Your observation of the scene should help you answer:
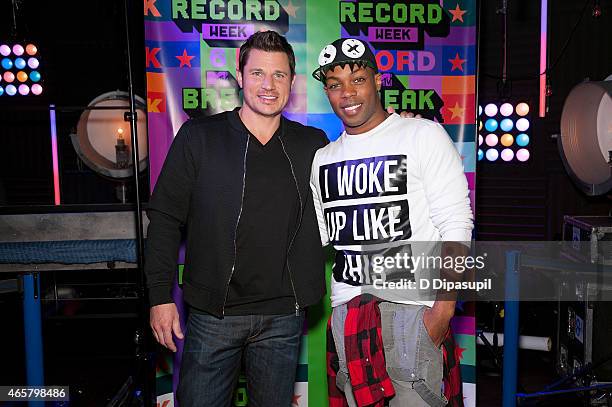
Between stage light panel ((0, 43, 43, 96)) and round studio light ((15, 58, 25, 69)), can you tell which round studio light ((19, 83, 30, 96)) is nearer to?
stage light panel ((0, 43, 43, 96))

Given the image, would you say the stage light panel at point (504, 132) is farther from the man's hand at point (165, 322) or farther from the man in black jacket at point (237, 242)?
the man's hand at point (165, 322)

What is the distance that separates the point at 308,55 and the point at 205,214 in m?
1.54

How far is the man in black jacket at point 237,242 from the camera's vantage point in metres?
2.22

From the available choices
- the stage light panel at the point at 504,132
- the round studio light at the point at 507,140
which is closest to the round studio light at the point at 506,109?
the stage light panel at the point at 504,132

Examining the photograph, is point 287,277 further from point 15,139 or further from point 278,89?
point 15,139

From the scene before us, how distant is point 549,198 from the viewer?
7.18 metres

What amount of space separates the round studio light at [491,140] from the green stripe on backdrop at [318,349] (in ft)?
11.4

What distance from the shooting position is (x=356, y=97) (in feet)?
7.24

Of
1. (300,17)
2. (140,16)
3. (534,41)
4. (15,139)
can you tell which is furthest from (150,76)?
(15,139)

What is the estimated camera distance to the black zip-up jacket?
221cm

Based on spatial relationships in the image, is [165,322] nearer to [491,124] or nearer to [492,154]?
[492,154]

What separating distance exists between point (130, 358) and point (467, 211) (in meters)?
3.88

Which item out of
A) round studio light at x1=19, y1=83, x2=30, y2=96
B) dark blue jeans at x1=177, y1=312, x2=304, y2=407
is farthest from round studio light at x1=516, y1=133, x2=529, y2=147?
round studio light at x1=19, y1=83, x2=30, y2=96

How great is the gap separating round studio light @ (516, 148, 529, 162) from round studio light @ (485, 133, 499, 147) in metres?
0.28
